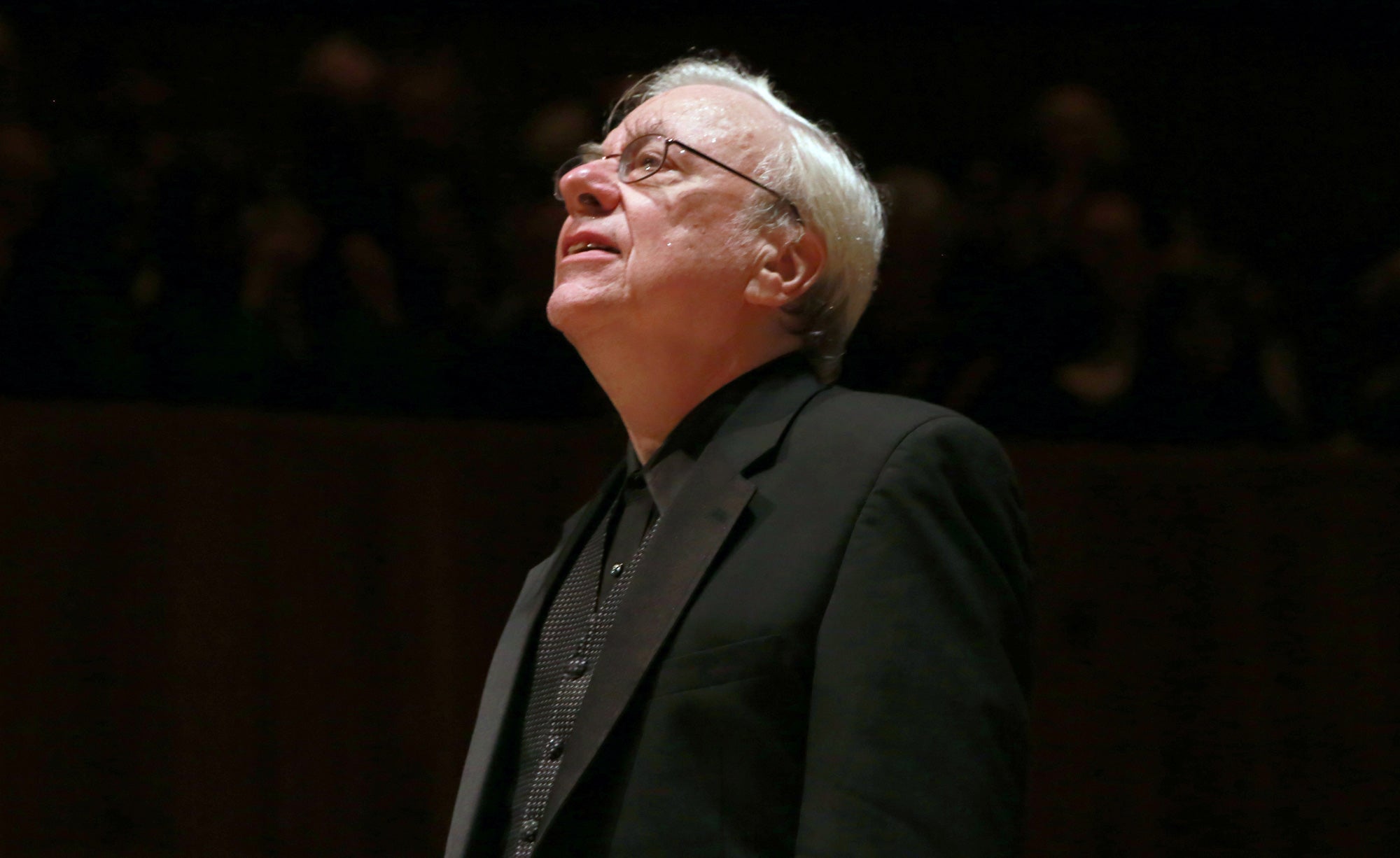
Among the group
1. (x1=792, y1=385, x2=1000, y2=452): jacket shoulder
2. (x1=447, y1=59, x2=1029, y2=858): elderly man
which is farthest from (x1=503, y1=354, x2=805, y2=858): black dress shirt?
(x1=792, y1=385, x2=1000, y2=452): jacket shoulder

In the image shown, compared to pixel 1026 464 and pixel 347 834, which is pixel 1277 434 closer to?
pixel 1026 464

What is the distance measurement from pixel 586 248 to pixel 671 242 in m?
0.11

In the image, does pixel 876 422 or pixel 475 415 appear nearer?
pixel 876 422

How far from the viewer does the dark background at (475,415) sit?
7.26ft

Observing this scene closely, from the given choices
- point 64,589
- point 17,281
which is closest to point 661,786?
point 64,589

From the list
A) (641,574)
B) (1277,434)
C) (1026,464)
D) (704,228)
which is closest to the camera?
(641,574)

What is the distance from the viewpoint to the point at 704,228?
147 cm

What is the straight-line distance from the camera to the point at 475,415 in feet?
8.62

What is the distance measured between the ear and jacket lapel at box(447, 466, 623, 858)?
272 mm

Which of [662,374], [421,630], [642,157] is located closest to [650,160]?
[642,157]

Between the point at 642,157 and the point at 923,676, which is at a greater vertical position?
the point at 642,157

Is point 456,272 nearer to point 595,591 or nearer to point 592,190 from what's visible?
point 592,190

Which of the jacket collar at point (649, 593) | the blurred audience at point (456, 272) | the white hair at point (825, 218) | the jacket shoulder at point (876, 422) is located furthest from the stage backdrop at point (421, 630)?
the jacket shoulder at point (876, 422)

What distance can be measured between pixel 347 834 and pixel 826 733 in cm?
151
